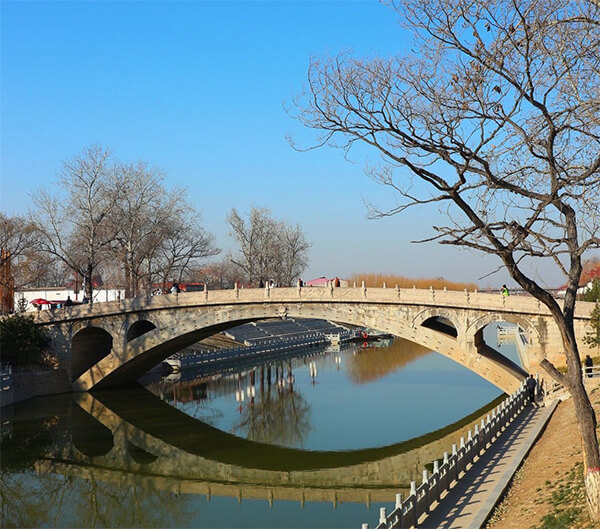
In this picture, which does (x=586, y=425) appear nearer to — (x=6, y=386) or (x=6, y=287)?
(x=6, y=386)

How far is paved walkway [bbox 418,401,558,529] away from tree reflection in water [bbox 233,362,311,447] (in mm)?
10394

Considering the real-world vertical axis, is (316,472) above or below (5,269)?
below

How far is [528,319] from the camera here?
3145cm

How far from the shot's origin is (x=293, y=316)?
3772 cm

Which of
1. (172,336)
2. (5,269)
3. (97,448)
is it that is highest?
(5,269)

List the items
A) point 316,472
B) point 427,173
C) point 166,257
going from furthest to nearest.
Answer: point 166,257 → point 316,472 → point 427,173

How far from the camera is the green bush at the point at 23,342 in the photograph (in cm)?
3785

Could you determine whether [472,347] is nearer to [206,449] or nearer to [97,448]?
[206,449]

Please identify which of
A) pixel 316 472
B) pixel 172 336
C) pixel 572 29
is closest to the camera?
pixel 572 29

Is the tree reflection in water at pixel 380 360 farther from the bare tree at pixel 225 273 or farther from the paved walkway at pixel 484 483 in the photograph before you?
the bare tree at pixel 225 273

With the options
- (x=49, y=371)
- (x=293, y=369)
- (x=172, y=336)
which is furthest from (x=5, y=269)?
(x=293, y=369)

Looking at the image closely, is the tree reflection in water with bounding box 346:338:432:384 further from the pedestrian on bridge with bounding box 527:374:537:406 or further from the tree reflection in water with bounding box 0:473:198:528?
the tree reflection in water with bounding box 0:473:198:528

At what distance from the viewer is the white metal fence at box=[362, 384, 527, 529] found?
12781 mm

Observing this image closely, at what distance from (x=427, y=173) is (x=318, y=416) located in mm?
23865
